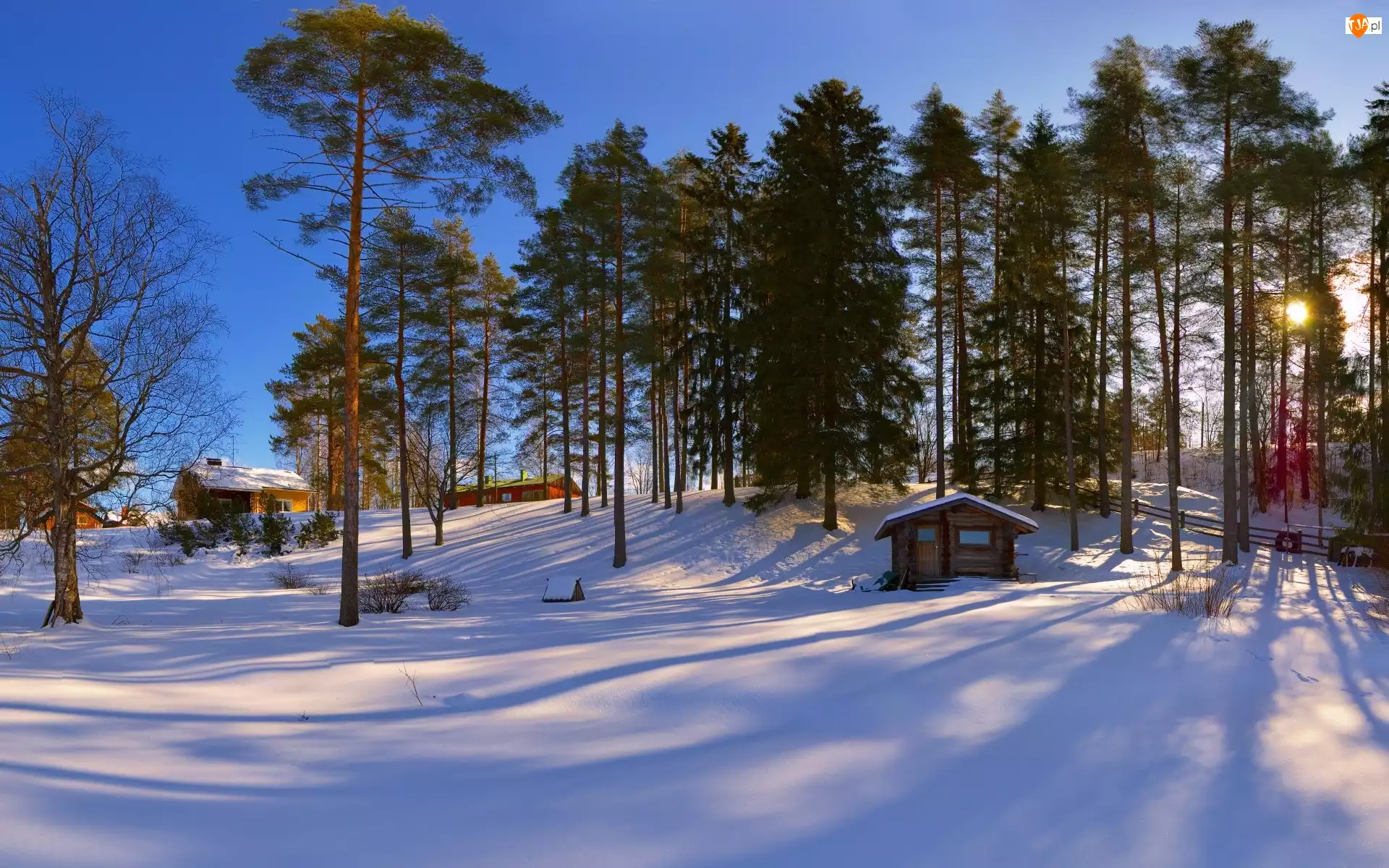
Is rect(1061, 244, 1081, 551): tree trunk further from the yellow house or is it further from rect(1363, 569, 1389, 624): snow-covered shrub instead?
the yellow house

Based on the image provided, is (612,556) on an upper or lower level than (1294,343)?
lower

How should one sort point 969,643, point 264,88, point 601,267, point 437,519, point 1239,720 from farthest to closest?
point 437,519, point 601,267, point 264,88, point 969,643, point 1239,720

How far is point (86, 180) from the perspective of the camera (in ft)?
35.6

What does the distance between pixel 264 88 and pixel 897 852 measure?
1400cm

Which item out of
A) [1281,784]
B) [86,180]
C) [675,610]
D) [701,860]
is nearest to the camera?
[701,860]

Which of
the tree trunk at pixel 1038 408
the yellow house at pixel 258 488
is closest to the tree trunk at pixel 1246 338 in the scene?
the tree trunk at pixel 1038 408

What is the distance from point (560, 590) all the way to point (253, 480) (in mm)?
34739

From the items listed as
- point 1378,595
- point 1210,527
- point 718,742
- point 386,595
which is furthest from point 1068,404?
point 718,742

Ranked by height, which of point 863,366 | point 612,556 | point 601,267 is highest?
point 601,267

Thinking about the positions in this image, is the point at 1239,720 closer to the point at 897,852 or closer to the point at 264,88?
the point at 897,852

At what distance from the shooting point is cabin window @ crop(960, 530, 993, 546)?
20.4 meters

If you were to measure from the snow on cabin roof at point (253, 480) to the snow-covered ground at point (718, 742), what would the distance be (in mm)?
34149

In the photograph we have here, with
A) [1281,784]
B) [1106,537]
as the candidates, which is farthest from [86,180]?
[1106,537]

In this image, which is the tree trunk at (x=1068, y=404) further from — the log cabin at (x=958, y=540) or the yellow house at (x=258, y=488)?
the yellow house at (x=258, y=488)
